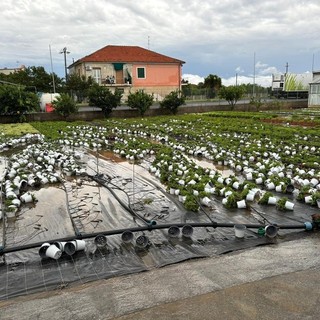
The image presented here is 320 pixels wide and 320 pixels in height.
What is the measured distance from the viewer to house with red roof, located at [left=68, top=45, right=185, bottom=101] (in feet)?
123

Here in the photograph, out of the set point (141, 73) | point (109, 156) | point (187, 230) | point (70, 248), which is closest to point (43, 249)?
point (70, 248)

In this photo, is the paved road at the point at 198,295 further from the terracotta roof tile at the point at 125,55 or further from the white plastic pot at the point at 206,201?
the terracotta roof tile at the point at 125,55

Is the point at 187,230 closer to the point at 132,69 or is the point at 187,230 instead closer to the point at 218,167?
the point at 218,167

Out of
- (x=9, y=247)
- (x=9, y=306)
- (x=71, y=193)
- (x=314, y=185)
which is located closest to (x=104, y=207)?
(x=71, y=193)

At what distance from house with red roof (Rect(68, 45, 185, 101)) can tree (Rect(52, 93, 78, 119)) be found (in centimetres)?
1625

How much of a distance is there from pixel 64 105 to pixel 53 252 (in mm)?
17792

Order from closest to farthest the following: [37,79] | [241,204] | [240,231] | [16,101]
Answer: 1. [240,231]
2. [241,204]
3. [16,101]
4. [37,79]

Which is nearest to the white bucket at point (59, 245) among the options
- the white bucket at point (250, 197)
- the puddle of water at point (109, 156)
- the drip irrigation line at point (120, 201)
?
the drip irrigation line at point (120, 201)

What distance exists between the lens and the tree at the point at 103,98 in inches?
869

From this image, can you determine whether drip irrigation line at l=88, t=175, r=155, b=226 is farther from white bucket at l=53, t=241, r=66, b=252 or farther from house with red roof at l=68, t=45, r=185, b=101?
house with red roof at l=68, t=45, r=185, b=101

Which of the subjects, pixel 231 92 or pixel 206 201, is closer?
pixel 206 201

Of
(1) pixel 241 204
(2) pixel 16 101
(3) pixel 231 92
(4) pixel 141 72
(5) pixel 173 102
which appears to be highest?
(4) pixel 141 72

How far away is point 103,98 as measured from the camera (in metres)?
22.1

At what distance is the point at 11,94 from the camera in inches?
744
